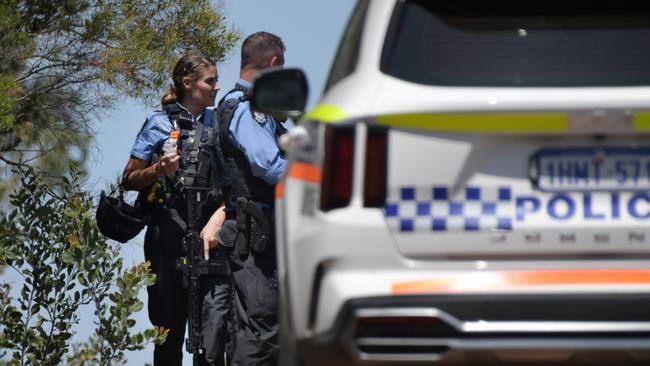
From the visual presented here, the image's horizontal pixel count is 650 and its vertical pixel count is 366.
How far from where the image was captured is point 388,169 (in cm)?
434

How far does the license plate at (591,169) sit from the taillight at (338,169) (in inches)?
20.2

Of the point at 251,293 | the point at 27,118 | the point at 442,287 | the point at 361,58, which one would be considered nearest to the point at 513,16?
the point at 361,58

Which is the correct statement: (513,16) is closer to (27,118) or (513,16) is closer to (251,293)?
(251,293)

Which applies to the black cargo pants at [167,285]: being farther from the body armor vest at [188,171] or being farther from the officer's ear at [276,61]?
the officer's ear at [276,61]

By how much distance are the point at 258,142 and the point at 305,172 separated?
303cm

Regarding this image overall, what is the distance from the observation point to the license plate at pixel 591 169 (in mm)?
4297

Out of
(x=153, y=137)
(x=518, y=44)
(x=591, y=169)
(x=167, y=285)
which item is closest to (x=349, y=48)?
(x=518, y=44)

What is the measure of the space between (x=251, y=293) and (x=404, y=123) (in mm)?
3364

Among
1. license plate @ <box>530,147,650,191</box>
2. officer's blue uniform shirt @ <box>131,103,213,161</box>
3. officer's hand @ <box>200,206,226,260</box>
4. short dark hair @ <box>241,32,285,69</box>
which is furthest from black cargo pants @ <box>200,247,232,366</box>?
license plate @ <box>530,147,650,191</box>

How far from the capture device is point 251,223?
768cm

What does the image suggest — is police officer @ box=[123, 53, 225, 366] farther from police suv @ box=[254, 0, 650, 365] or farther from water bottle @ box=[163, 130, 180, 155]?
police suv @ box=[254, 0, 650, 365]

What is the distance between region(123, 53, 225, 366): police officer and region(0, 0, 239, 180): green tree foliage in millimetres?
4885

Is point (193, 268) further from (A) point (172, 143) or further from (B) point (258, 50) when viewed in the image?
(B) point (258, 50)

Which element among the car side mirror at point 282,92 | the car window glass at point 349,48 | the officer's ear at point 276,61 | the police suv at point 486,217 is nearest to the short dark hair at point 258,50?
the officer's ear at point 276,61
